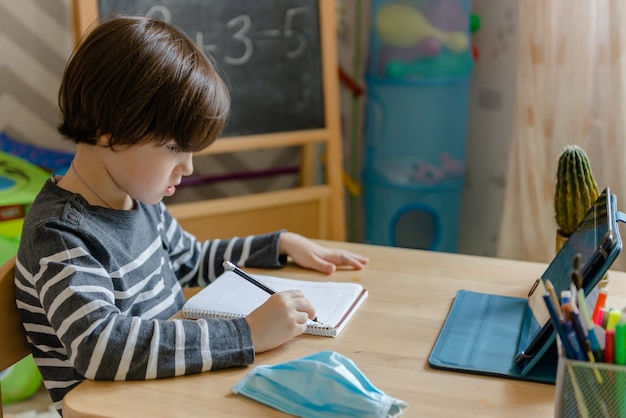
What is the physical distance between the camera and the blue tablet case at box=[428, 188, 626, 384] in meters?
1.01

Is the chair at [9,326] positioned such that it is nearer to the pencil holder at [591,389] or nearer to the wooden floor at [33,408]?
the pencil holder at [591,389]

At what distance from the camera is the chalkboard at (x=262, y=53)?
7.32 feet

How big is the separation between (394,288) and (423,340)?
0.20 meters

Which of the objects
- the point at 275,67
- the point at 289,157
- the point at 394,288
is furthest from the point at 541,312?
the point at 289,157

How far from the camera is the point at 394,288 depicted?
131 centimetres

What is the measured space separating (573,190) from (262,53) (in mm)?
1275

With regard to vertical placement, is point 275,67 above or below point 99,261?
above

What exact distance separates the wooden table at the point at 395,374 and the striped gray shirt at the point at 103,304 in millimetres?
27

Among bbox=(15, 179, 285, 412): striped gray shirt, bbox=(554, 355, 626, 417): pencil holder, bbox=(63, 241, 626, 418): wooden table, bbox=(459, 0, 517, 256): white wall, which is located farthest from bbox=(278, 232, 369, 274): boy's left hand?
bbox=(459, 0, 517, 256): white wall

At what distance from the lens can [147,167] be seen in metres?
1.20

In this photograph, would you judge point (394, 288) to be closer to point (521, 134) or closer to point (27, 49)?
point (521, 134)

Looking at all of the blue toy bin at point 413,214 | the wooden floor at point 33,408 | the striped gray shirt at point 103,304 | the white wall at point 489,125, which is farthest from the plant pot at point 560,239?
the wooden floor at point 33,408

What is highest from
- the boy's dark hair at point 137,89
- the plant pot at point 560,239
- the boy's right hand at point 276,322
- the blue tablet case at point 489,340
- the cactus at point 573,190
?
the boy's dark hair at point 137,89

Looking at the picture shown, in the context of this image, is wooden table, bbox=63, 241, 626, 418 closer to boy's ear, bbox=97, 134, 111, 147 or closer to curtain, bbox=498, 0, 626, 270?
boy's ear, bbox=97, 134, 111, 147
